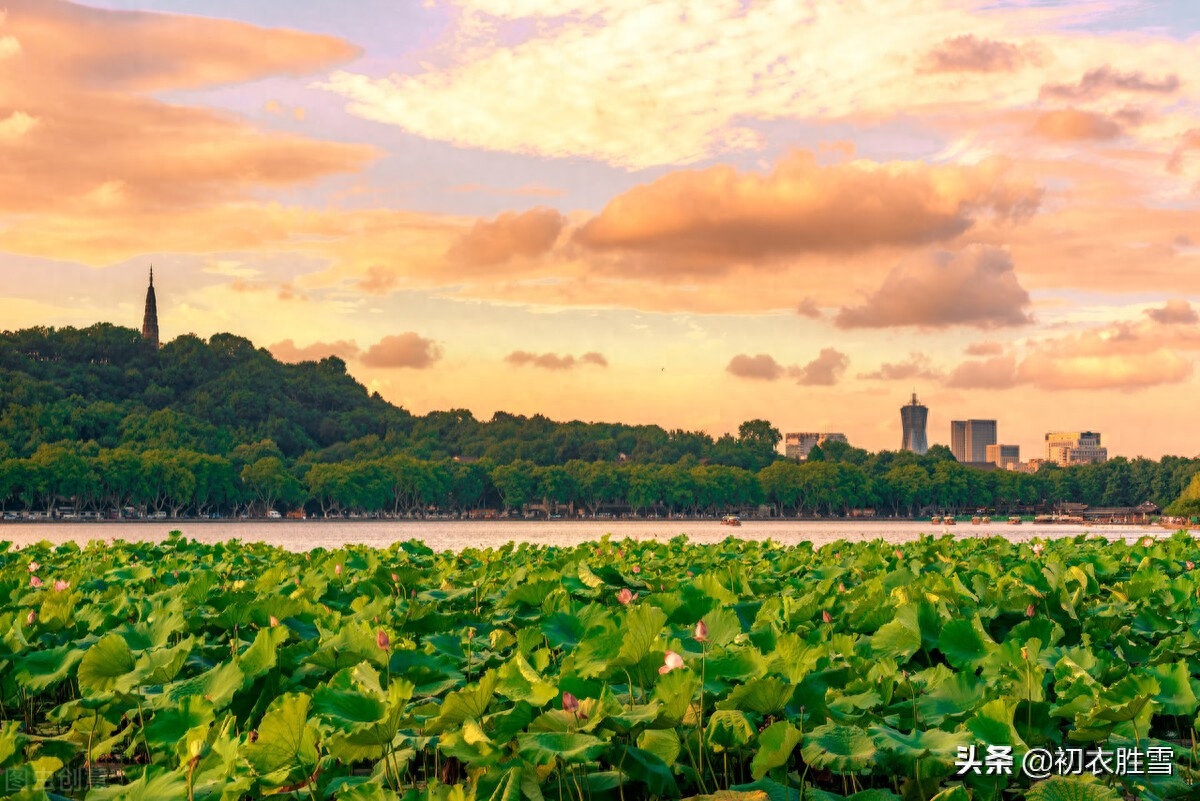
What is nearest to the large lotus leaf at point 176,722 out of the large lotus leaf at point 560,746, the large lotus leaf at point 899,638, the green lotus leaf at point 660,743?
the large lotus leaf at point 560,746

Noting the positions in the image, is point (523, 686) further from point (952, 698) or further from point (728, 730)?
point (952, 698)

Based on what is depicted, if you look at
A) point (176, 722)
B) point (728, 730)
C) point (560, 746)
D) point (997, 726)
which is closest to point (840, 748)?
point (728, 730)

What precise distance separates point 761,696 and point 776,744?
0.30 metres

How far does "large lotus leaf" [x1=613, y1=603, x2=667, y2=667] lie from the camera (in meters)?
4.66

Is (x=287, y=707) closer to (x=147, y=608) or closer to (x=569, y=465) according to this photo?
(x=147, y=608)

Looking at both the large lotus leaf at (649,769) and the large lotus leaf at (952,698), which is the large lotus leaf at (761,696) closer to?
the large lotus leaf at (649,769)

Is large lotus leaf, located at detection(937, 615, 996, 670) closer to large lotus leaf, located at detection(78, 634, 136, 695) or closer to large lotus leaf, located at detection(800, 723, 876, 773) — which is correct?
large lotus leaf, located at detection(800, 723, 876, 773)

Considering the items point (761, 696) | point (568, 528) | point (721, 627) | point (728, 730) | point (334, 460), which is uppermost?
point (334, 460)

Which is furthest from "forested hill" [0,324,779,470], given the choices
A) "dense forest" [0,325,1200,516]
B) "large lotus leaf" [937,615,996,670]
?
"large lotus leaf" [937,615,996,670]

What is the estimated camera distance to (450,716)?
4391mm

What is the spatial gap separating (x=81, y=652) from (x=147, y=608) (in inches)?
75.0

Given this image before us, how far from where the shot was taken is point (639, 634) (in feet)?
15.6

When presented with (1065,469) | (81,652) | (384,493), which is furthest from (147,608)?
(1065,469)

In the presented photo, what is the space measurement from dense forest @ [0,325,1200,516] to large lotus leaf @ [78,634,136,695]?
123m
